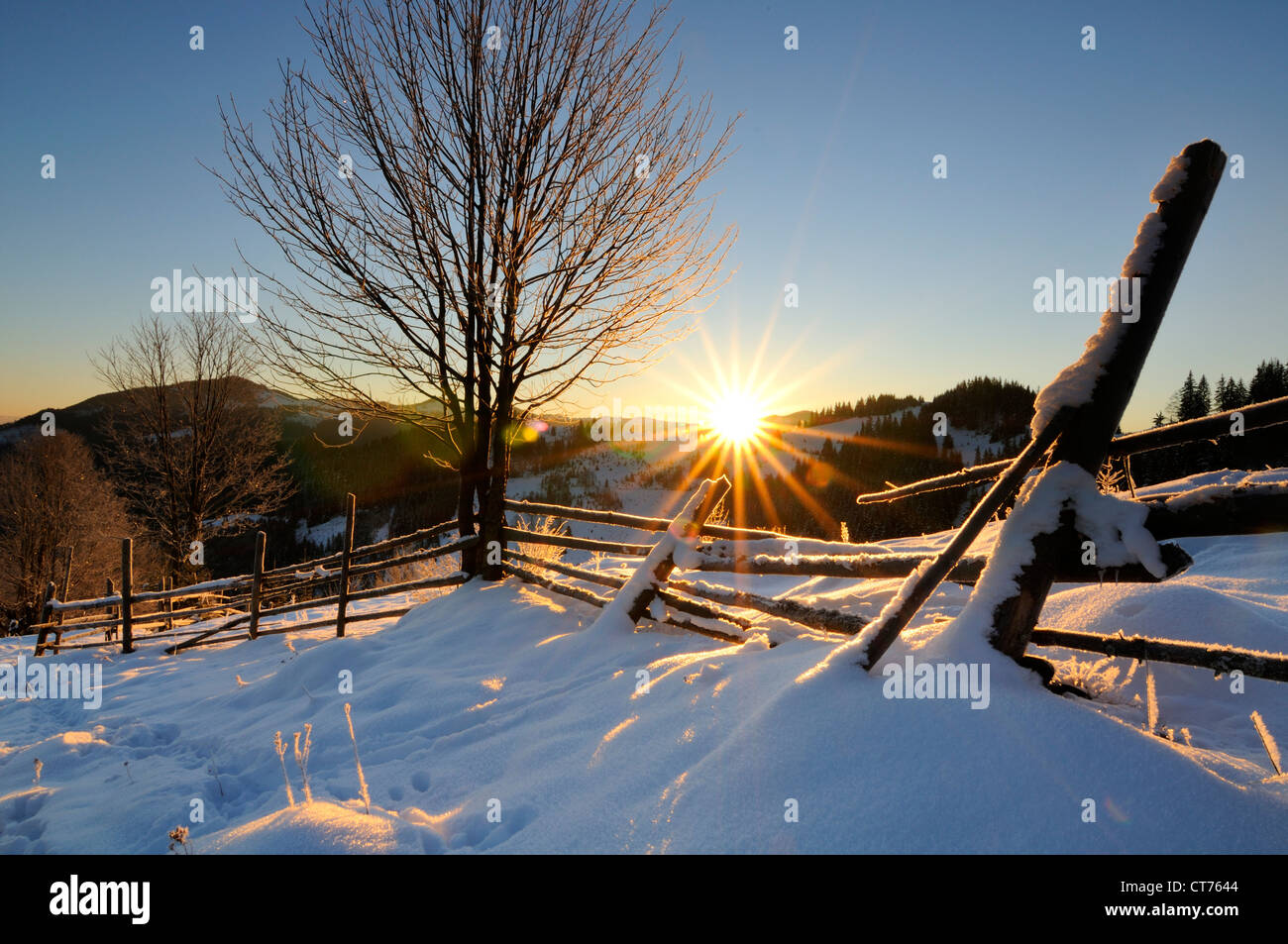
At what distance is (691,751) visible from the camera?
6.95 feet

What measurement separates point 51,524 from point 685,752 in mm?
29326

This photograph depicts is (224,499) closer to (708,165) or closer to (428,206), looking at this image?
(428,206)

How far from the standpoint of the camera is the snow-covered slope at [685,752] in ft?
4.99

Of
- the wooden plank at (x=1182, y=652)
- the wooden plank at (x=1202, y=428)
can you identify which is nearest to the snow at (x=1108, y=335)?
the wooden plank at (x=1202, y=428)

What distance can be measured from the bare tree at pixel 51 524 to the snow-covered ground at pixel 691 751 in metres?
22.7

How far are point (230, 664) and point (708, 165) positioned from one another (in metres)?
8.04

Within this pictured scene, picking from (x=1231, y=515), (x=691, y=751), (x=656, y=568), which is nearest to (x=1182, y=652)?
(x=1231, y=515)

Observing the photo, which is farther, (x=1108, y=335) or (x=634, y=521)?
(x=634, y=521)

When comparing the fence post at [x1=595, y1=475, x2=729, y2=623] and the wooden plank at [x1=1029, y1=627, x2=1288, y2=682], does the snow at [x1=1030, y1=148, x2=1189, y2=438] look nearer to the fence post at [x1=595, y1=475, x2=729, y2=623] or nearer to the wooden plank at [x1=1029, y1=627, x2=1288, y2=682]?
the wooden plank at [x1=1029, y1=627, x2=1288, y2=682]

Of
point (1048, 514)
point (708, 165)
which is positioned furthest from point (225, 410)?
point (1048, 514)

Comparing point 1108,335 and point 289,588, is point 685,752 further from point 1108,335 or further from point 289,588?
point 289,588

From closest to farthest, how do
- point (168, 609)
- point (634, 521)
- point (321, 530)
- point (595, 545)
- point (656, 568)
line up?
point (656, 568) → point (634, 521) → point (595, 545) → point (168, 609) → point (321, 530)

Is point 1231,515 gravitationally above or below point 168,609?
above

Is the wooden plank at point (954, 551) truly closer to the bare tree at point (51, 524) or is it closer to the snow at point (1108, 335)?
the snow at point (1108, 335)
